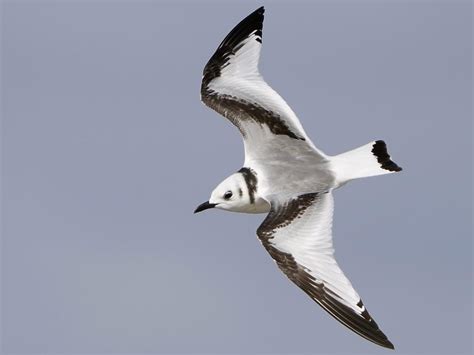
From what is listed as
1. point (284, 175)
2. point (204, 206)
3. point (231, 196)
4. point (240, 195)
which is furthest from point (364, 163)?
point (204, 206)

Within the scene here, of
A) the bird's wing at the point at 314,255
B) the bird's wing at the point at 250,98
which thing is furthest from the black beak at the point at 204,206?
the bird's wing at the point at 314,255

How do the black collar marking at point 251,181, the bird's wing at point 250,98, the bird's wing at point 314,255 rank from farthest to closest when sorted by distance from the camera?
the bird's wing at point 250,98
the black collar marking at point 251,181
the bird's wing at point 314,255

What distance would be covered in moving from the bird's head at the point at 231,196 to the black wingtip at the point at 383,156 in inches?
59.4

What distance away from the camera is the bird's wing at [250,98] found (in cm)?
1313

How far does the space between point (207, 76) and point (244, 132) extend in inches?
43.5

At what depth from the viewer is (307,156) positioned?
42.7 feet

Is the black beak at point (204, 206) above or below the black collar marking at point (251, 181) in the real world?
below

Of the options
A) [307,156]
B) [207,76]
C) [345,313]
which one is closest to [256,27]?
[207,76]

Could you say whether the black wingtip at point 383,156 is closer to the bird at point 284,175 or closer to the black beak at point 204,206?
the bird at point 284,175

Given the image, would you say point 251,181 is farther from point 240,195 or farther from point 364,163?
point 364,163

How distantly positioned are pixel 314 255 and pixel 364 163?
4.77ft

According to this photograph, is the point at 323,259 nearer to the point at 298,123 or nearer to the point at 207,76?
the point at 298,123

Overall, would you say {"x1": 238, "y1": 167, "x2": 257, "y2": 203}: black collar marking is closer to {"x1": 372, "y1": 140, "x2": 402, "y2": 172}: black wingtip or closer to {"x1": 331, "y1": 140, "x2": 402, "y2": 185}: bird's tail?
{"x1": 331, "y1": 140, "x2": 402, "y2": 185}: bird's tail

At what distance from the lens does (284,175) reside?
12.9 meters
